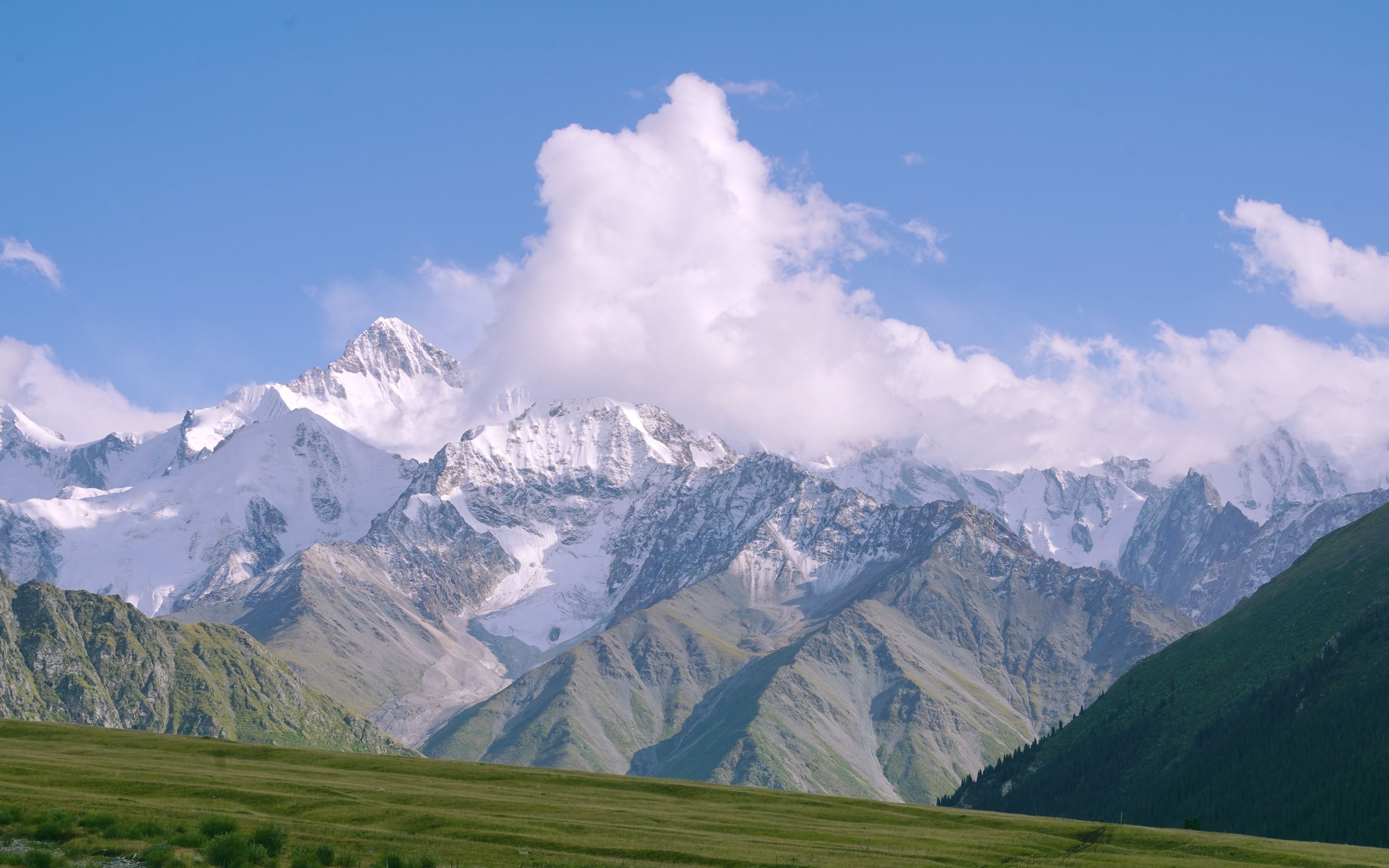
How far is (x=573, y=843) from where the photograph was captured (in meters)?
88.9

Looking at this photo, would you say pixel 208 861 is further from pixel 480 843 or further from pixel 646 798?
Result: pixel 646 798

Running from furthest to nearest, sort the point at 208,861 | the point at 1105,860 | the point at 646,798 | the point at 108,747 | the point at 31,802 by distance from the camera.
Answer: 1. the point at 108,747
2. the point at 646,798
3. the point at 1105,860
4. the point at 31,802
5. the point at 208,861

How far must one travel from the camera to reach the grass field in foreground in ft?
289

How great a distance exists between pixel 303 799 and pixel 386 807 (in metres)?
6.82

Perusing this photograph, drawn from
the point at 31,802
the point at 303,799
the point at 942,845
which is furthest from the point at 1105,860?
the point at 31,802

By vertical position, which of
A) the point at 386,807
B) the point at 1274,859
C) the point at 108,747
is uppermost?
the point at 108,747

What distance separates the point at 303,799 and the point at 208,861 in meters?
28.1

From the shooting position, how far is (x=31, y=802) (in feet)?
288

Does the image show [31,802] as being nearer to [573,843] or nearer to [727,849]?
[573,843]

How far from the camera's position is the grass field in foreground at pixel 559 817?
88.0 meters

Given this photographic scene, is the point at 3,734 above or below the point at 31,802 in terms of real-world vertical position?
above

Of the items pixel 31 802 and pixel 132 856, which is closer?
pixel 132 856

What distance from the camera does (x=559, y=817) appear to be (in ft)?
349

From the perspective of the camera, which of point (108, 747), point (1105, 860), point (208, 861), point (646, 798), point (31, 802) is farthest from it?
point (108, 747)
